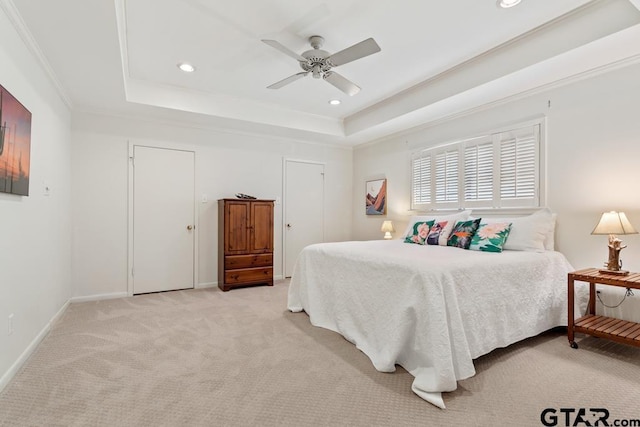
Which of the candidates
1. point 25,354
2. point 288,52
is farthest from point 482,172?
point 25,354

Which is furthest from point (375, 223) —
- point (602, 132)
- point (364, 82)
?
point (602, 132)

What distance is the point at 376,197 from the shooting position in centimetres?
525

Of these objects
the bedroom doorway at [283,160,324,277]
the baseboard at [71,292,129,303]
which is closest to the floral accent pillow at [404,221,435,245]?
the bedroom doorway at [283,160,324,277]

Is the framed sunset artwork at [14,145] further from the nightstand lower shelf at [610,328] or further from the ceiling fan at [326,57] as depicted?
the nightstand lower shelf at [610,328]

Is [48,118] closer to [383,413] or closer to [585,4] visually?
[383,413]

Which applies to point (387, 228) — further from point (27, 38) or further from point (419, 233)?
point (27, 38)

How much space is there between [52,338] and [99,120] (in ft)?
8.50

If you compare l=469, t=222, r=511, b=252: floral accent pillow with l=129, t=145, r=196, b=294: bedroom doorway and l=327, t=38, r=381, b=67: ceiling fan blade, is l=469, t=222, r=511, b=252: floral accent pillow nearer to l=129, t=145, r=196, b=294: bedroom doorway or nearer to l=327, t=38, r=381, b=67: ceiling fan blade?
l=327, t=38, r=381, b=67: ceiling fan blade

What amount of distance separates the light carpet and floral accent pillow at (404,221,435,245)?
1.33 meters

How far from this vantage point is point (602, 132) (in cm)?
277

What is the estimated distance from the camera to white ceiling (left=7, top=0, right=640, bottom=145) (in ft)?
7.41

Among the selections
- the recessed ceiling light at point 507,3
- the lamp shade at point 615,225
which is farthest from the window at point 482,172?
the recessed ceiling light at point 507,3

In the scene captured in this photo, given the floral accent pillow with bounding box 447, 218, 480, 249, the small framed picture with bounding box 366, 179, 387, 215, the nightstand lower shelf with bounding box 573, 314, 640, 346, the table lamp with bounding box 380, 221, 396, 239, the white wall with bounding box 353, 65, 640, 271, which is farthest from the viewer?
the small framed picture with bounding box 366, 179, 387, 215

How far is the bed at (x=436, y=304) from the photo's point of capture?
1880 millimetres
